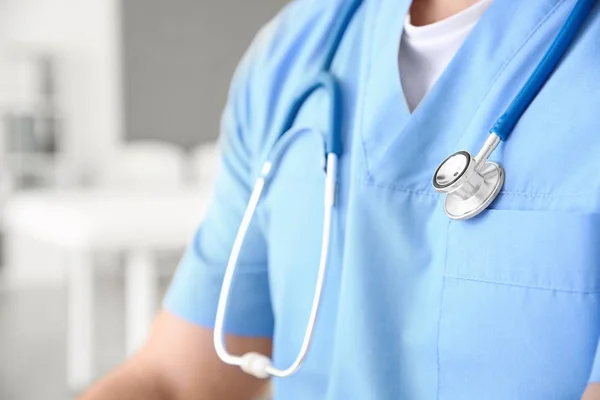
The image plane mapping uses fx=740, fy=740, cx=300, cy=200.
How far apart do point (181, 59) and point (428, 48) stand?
15.6ft

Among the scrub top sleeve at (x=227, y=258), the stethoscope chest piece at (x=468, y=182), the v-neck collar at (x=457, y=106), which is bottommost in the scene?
the scrub top sleeve at (x=227, y=258)

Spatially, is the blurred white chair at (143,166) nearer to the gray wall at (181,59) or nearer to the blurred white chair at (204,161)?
the blurred white chair at (204,161)

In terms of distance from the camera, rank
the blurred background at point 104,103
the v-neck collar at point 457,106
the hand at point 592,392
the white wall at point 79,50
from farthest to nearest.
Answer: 1. the white wall at point 79,50
2. the blurred background at point 104,103
3. the v-neck collar at point 457,106
4. the hand at point 592,392

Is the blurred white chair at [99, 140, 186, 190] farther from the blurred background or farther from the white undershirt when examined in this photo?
the white undershirt

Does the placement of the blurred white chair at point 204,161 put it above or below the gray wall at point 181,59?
below

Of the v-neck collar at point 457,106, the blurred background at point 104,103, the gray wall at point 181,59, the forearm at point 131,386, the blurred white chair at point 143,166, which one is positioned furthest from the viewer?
the gray wall at point 181,59

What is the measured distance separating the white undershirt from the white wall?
15.6 feet

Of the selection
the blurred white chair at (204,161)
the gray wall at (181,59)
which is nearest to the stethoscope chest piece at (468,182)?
the blurred white chair at (204,161)

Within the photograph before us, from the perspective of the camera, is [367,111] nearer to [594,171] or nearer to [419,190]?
[419,190]

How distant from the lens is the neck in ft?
2.14

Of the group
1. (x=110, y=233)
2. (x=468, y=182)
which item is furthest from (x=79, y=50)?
(x=468, y=182)

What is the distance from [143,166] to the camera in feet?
15.4

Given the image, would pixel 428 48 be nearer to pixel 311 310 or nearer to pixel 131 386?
pixel 311 310

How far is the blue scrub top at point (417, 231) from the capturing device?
0.49 metres
